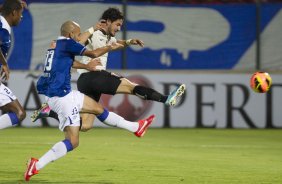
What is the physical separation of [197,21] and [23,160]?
8086 millimetres

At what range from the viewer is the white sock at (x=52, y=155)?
928 centimetres

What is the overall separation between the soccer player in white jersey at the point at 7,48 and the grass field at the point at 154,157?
2.06 feet

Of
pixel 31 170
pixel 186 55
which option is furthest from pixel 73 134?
pixel 186 55

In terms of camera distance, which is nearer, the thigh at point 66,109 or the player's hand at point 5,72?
the thigh at point 66,109

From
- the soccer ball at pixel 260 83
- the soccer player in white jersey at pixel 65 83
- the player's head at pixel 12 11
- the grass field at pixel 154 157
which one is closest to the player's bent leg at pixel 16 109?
the grass field at pixel 154 157

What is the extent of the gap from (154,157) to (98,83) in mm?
1361

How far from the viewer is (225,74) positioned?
18797mm

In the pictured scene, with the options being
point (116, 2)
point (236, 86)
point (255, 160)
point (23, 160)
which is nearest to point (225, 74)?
point (236, 86)

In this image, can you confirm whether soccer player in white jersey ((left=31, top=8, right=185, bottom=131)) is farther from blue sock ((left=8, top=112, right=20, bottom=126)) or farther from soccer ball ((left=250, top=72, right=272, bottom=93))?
soccer ball ((left=250, top=72, right=272, bottom=93))

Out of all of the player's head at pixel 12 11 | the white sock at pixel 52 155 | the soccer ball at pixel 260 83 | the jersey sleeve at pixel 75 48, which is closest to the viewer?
the white sock at pixel 52 155

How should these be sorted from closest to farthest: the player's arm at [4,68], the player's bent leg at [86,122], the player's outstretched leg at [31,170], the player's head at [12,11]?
the player's outstretched leg at [31,170], the player's arm at [4,68], the player's head at [12,11], the player's bent leg at [86,122]

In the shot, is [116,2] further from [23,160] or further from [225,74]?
[23,160]

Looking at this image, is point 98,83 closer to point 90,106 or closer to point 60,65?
point 90,106

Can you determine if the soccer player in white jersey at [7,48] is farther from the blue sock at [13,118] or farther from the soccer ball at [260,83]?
the soccer ball at [260,83]
